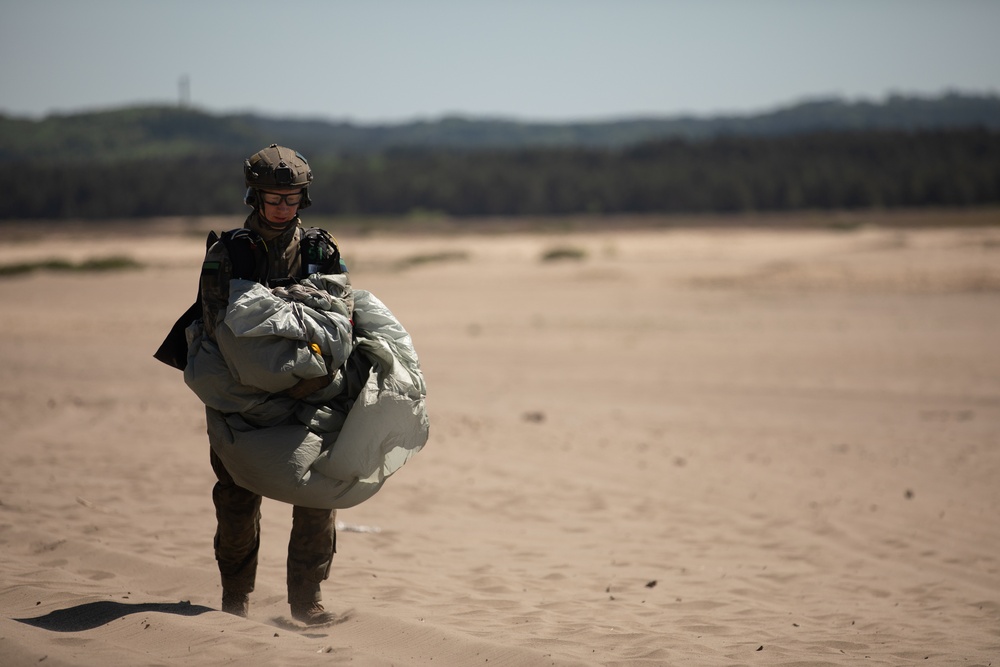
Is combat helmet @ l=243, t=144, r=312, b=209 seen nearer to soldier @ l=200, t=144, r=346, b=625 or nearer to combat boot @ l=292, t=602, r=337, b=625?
soldier @ l=200, t=144, r=346, b=625

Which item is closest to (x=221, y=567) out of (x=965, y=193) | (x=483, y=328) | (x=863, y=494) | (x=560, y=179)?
(x=863, y=494)

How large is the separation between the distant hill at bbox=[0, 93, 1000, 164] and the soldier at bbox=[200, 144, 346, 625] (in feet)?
70.5

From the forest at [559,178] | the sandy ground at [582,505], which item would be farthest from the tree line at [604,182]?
the sandy ground at [582,505]

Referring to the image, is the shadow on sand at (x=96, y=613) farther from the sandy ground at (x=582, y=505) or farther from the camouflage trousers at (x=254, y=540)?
the camouflage trousers at (x=254, y=540)

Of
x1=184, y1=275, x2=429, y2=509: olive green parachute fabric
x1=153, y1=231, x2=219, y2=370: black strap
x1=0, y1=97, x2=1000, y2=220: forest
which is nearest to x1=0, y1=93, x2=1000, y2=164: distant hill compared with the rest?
x1=0, y1=97, x2=1000, y2=220: forest

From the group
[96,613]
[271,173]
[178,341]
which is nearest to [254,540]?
[96,613]

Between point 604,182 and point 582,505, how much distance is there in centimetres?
5324

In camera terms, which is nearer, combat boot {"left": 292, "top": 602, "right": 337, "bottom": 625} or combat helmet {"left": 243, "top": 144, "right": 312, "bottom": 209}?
combat helmet {"left": 243, "top": 144, "right": 312, "bottom": 209}

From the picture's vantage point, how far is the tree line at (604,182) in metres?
50.9

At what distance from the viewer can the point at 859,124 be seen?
185250mm

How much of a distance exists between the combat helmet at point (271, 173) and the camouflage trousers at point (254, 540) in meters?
1.20

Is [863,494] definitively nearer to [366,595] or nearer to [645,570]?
[645,570]

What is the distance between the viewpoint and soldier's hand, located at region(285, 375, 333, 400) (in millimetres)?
4168

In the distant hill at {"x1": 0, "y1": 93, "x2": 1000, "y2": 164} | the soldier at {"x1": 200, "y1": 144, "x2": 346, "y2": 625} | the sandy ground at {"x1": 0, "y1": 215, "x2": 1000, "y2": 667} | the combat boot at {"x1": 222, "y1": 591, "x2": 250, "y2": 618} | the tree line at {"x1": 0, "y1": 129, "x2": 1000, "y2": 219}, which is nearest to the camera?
the soldier at {"x1": 200, "y1": 144, "x2": 346, "y2": 625}
